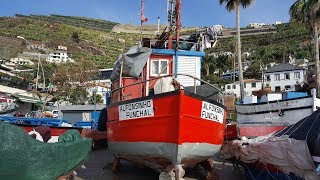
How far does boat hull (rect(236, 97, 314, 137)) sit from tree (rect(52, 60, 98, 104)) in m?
28.0

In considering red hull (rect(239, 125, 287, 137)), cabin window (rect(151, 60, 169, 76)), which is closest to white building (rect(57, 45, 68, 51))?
cabin window (rect(151, 60, 169, 76))

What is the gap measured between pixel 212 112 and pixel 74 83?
1549 inches

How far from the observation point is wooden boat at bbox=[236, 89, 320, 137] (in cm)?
1205

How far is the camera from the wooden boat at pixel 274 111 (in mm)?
12055

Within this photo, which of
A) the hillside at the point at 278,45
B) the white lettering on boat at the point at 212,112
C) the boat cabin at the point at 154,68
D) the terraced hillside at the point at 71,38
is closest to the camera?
the white lettering on boat at the point at 212,112

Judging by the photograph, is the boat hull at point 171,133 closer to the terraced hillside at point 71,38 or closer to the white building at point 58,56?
the terraced hillside at point 71,38

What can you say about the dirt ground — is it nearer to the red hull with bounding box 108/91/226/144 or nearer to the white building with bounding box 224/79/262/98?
the red hull with bounding box 108/91/226/144

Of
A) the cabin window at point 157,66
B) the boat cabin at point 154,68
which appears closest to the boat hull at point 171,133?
the boat cabin at point 154,68

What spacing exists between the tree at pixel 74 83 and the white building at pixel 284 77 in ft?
87.0

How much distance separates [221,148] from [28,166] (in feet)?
22.5

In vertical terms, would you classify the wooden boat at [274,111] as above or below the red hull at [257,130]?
above

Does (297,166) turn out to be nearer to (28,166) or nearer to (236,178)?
(28,166)

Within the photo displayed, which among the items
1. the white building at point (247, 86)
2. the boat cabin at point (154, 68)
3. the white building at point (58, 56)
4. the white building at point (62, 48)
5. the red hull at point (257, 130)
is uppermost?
the white building at point (62, 48)

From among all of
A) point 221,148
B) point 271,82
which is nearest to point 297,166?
point 221,148
